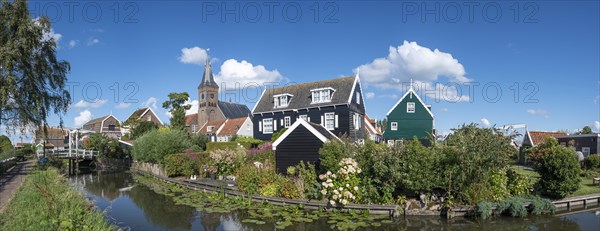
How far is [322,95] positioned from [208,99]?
3509cm

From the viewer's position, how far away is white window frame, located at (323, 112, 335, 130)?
29.8m

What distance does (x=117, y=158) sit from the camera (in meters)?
41.8

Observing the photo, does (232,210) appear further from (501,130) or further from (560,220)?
(560,220)

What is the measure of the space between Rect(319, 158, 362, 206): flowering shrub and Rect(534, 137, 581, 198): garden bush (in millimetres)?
8031

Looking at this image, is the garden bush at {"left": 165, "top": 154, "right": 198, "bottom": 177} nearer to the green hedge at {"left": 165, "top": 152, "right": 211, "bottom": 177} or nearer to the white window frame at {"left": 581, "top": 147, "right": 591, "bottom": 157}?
the green hedge at {"left": 165, "top": 152, "right": 211, "bottom": 177}

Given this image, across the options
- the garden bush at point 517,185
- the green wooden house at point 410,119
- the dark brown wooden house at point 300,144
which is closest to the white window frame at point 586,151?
the green wooden house at point 410,119

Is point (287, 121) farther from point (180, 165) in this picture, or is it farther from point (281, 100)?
point (180, 165)

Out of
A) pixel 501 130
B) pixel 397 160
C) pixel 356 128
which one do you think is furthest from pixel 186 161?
pixel 501 130

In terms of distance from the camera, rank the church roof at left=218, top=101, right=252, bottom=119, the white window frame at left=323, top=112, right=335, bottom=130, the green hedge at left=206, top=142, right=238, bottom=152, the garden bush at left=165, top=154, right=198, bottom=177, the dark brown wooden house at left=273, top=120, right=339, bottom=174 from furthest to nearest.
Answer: the church roof at left=218, top=101, right=252, bottom=119 < the green hedge at left=206, top=142, right=238, bottom=152 < the white window frame at left=323, top=112, right=335, bottom=130 < the garden bush at left=165, top=154, right=198, bottom=177 < the dark brown wooden house at left=273, top=120, right=339, bottom=174

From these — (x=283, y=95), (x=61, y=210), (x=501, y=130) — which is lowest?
(x=61, y=210)

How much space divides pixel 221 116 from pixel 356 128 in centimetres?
3680

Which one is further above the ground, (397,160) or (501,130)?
(501,130)

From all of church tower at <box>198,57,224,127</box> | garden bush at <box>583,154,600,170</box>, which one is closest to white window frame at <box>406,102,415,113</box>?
garden bush at <box>583,154,600,170</box>

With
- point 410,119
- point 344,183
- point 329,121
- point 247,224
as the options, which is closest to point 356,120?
point 329,121
